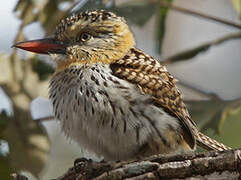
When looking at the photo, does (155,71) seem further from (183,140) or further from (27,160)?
(27,160)

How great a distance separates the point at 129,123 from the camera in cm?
398

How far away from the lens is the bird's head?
4332 mm

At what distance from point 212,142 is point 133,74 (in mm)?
690

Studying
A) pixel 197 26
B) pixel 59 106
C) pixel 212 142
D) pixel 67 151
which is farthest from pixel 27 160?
pixel 197 26

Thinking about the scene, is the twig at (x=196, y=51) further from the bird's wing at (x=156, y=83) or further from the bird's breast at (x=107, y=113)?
the bird's breast at (x=107, y=113)

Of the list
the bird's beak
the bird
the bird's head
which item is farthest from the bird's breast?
the bird's beak

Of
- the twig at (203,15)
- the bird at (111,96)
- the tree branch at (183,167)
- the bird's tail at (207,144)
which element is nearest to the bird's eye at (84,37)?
the bird at (111,96)

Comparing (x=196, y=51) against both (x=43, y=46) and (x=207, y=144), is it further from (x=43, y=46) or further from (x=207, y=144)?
(x=43, y=46)

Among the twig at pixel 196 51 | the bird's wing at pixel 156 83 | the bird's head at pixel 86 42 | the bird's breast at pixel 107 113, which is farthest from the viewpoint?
the twig at pixel 196 51

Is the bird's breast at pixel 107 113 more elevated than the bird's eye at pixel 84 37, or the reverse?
the bird's eye at pixel 84 37

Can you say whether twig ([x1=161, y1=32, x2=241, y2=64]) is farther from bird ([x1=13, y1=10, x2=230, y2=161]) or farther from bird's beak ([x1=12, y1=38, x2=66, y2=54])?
bird's beak ([x1=12, y1=38, x2=66, y2=54])

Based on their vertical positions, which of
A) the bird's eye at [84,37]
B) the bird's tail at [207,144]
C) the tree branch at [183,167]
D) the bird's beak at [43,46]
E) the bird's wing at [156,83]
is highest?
the bird's eye at [84,37]

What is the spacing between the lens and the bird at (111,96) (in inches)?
157

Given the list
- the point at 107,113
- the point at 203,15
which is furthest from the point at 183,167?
the point at 203,15
